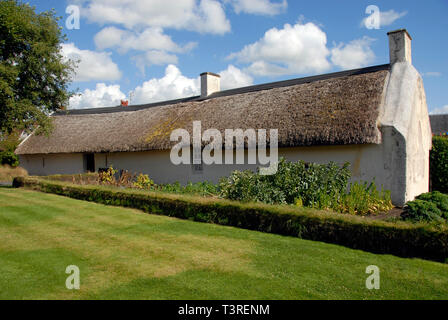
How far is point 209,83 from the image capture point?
20031mm

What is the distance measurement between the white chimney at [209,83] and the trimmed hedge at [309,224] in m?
10.7

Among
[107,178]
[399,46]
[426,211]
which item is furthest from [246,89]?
[426,211]

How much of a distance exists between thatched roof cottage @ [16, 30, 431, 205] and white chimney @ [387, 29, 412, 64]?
0.03 meters

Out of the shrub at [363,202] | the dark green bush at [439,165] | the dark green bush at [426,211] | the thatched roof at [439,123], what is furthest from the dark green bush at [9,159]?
the thatched roof at [439,123]

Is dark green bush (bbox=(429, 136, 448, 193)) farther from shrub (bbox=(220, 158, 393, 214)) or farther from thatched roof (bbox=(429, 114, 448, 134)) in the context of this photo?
thatched roof (bbox=(429, 114, 448, 134))

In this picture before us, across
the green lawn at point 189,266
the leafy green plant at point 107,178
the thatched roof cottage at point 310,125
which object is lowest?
the green lawn at point 189,266

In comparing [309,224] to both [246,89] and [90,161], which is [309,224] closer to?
[246,89]

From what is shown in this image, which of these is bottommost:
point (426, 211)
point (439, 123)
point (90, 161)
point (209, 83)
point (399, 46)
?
point (426, 211)

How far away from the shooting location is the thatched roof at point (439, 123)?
36.2 m

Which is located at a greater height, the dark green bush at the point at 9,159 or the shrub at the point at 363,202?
the dark green bush at the point at 9,159

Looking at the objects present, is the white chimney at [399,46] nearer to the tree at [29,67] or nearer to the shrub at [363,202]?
the shrub at [363,202]

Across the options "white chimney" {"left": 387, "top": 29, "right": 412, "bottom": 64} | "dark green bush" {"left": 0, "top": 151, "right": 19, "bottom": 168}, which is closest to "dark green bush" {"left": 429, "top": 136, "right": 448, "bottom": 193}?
"white chimney" {"left": 387, "top": 29, "right": 412, "bottom": 64}

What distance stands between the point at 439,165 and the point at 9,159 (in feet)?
98.7
